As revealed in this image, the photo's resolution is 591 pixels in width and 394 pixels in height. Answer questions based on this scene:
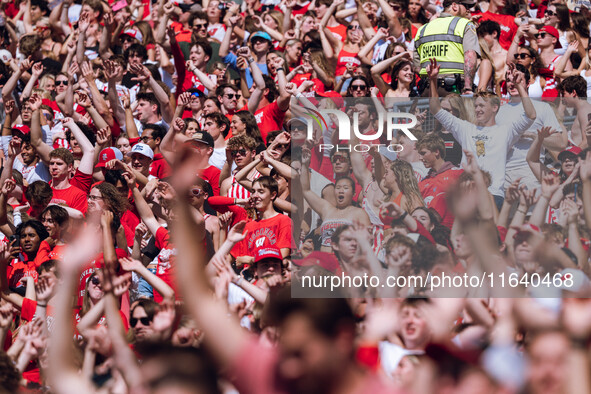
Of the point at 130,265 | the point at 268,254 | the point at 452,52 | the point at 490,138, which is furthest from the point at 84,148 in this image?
the point at 490,138

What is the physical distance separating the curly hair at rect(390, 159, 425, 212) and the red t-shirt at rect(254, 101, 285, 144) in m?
2.24

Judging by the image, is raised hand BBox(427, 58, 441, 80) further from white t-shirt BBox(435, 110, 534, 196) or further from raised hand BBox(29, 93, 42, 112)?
raised hand BBox(29, 93, 42, 112)

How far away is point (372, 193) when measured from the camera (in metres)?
6.57

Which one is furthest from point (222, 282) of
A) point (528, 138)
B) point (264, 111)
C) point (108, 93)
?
point (108, 93)

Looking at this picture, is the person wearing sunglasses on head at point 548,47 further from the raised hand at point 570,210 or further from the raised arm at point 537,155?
the raised hand at point 570,210

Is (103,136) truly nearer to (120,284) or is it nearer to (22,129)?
(22,129)

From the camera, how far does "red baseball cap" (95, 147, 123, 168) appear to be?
325 inches

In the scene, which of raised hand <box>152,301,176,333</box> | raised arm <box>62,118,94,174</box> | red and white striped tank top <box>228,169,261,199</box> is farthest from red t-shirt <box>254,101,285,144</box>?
raised hand <box>152,301,176,333</box>

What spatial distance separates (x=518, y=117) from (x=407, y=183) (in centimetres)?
103

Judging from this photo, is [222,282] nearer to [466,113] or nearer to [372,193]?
[372,193]

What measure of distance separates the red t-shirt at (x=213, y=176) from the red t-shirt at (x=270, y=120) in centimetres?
82

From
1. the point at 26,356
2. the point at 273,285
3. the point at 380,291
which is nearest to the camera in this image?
the point at 26,356

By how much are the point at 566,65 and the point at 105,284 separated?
585 cm

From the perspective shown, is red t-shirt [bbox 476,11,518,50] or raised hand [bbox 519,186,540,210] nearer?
raised hand [bbox 519,186,540,210]
